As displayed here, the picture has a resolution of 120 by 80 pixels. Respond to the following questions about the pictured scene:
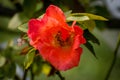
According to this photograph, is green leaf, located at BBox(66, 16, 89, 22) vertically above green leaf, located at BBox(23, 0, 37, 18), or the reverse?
green leaf, located at BBox(23, 0, 37, 18)

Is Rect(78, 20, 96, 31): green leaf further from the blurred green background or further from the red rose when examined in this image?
the blurred green background

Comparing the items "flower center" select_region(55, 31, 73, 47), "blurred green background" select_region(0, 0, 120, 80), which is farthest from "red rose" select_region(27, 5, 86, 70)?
"blurred green background" select_region(0, 0, 120, 80)

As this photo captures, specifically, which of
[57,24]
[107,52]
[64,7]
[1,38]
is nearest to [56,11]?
[57,24]

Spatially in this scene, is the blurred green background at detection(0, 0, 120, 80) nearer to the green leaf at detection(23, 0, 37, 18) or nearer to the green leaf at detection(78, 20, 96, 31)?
the green leaf at detection(23, 0, 37, 18)

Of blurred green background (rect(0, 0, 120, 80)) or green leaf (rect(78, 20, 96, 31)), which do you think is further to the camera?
blurred green background (rect(0, 0, 120, 80))

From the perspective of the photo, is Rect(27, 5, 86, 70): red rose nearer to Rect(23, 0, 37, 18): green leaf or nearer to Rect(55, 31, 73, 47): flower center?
Rect(55, 31, 73, 47): flower center

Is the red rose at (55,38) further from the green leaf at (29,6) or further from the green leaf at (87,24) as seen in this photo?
the green leaf at (29,6)

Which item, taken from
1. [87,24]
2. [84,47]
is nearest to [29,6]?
[87,24]

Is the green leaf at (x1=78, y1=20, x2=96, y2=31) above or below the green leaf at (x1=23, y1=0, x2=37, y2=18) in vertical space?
below

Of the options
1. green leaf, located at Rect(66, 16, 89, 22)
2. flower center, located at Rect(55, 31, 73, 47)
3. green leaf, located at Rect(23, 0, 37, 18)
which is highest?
green leaf, located at Rect(23, 0, 37, 18)

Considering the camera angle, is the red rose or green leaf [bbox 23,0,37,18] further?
green leaf [bbox 23,0,37,18]

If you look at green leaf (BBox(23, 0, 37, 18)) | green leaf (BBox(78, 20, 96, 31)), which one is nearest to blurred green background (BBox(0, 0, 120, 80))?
green leaf (BBox(23, 0, 37, 18))

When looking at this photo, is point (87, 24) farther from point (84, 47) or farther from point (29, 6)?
point (84, 47)
